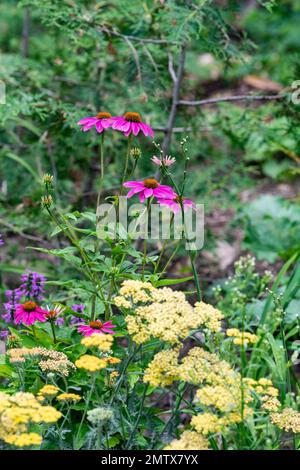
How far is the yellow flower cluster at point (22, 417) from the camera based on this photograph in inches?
56.9

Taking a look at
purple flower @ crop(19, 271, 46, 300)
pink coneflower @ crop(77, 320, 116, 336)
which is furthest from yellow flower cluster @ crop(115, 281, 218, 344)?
purple flower @ crop(19, 271, 46, 300)

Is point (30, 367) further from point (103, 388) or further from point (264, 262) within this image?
point (264, 262)

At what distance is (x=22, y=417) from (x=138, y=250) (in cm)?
170

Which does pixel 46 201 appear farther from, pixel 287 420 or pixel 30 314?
pixel 287 420

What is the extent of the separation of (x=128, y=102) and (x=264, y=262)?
1.18 m

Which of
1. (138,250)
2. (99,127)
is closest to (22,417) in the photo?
(99,127)

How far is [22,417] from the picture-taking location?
4.85 ft

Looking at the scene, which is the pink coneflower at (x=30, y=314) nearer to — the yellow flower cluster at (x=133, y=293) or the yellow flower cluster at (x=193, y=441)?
the yellow flower cluster at (x=133, y=293)

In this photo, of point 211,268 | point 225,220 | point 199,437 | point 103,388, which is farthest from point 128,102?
point 199,437

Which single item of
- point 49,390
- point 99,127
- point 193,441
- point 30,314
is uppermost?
point 99,127

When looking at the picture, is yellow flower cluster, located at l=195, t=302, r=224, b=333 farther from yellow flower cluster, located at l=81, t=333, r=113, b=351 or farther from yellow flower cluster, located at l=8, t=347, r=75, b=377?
yellow flower cluster, located at l=8, t=347, r=75, b=377

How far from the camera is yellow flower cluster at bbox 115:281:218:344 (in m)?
1.59

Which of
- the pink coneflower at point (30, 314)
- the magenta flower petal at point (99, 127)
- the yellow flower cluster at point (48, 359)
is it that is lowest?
the yellow flower cluster at point (48, 359)

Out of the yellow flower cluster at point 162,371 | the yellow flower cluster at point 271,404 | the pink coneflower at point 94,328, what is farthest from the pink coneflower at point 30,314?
the yellow flower cluster at point 271,404
